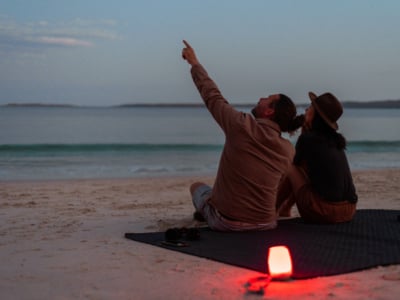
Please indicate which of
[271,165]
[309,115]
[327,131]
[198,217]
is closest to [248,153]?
[271,165]

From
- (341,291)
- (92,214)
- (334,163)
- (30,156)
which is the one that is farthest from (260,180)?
(30,156)

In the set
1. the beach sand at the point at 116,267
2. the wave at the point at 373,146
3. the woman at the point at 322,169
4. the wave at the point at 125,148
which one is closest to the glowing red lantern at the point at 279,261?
the beach sand at the point at 116,267

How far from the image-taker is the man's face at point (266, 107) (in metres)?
4.64

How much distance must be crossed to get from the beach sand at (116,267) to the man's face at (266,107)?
1226 millimetres

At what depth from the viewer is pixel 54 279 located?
362 centimetres

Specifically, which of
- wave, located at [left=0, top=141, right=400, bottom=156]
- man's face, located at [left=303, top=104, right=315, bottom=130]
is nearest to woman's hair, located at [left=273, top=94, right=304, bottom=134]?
man's face, located at [left=303, top=104, right=315, bottom=130]

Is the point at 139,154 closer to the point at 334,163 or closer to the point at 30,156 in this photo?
the point at 30,156

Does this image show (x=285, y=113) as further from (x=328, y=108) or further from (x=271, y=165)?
(x=328, y=108)

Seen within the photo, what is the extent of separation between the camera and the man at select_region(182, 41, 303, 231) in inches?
178

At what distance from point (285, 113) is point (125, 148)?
18.2 m

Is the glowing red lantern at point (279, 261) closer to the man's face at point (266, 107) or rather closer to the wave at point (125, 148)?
the man's face at point (266, 107)

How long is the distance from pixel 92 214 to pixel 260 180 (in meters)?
2.55

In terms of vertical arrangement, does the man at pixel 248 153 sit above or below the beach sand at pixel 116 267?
above

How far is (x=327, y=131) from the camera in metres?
5.22
